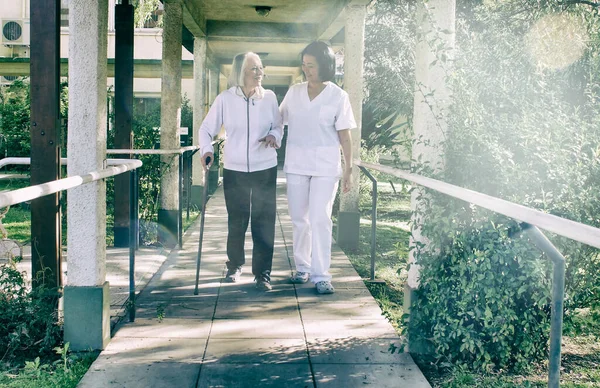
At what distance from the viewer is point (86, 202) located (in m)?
3.77

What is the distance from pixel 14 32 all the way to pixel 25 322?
1956cm

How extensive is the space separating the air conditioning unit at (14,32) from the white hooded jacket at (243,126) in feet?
59.9

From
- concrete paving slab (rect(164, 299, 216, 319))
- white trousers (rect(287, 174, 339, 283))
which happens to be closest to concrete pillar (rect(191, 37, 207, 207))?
white trousers (rect(287, 174, 339, 283))

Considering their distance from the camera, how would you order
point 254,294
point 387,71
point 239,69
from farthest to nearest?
point 387,71
point 254,294
point 239,69

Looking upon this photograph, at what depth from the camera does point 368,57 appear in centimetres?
1147

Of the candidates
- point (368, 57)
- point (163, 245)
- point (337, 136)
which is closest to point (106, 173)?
point (337, 136)

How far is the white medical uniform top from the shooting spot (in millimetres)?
4867

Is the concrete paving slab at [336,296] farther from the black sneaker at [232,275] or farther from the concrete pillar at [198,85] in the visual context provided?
the concrete pillar at [198,85]

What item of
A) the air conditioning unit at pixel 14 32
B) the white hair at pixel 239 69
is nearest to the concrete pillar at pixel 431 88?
the white hair at pixel 239 69

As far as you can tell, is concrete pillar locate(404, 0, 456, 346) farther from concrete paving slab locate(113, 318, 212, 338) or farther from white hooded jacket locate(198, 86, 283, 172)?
white hooded jacket locate(198, 86, 283, 172)

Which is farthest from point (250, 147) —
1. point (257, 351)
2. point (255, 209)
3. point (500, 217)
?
point (500, 217)

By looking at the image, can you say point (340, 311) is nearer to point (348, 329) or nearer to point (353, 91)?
point (348, 329)

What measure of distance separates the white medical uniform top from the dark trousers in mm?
261

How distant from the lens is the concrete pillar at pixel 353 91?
7.25 meters
